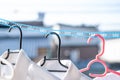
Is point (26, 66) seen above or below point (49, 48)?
above

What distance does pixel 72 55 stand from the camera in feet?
41.2

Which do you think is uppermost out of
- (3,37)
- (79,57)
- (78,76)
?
(78,76)

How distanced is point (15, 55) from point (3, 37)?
8.32 metres

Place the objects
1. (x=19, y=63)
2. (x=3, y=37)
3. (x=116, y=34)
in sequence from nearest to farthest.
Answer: (x=19, y=63)
(x=116, y=34)
(x=3, y=37)

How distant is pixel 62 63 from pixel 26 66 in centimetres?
13

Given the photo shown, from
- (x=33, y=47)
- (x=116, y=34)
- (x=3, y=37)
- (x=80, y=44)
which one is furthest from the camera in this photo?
(x=80, y=44)

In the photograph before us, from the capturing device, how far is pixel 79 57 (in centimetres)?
1299

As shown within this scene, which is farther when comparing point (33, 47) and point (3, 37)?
point (33, 47)

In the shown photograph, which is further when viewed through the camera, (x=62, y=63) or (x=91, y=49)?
(x=91, y=49)

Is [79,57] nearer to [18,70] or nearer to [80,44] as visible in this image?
[80,44]

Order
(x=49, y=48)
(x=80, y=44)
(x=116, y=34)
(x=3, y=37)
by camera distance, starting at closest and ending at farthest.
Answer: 1. (x=116, y=34)
2. (x=3, y=37)
3. (x=49, y=48)
4. (x=80, y=44)

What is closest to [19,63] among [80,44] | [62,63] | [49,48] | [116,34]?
[62,63]

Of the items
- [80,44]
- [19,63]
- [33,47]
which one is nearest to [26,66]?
[19,63]

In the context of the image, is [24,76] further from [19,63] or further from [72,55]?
[72,55]
